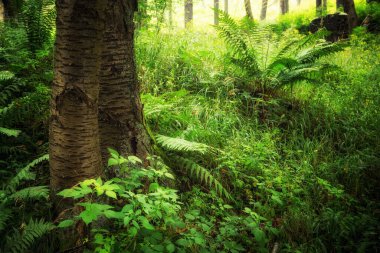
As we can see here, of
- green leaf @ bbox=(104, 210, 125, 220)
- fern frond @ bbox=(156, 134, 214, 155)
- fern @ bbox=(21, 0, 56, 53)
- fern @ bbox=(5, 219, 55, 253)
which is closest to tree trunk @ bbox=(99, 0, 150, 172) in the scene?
fern frond @ bbox=(156, 134, 214, 155)

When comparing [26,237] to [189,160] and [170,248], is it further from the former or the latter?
[189,160]

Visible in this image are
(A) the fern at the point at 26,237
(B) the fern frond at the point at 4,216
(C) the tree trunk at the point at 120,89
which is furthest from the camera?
(C) the tree trunk at the point at 120,89

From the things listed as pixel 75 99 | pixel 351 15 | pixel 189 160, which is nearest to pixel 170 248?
pixel 75 99

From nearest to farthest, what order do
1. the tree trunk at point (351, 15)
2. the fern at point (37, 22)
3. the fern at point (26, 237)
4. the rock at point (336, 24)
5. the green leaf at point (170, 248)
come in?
the green leaf at point (170, 248) < the fern at point (26, 237) < the fern at point (37, 22) < the tree trunk at point (351, 15) < the rock at point (336, 24)

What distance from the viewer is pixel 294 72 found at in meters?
3.95

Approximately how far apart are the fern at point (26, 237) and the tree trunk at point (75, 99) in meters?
0.14

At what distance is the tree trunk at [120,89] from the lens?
2.24 meters

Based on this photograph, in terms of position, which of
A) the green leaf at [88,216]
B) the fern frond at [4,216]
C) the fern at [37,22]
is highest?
the fern at [37,22]

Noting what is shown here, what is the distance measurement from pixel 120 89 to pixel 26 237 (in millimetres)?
1208

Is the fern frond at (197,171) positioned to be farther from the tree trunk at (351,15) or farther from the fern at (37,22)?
the tree trunk at (351,15)

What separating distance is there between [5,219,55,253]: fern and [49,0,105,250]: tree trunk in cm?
14

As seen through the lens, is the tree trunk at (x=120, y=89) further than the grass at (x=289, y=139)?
No

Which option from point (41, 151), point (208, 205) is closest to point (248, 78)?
point (208, 205)

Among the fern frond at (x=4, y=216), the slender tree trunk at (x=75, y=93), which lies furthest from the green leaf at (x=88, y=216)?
the fern frond at (x=4, y=216)
